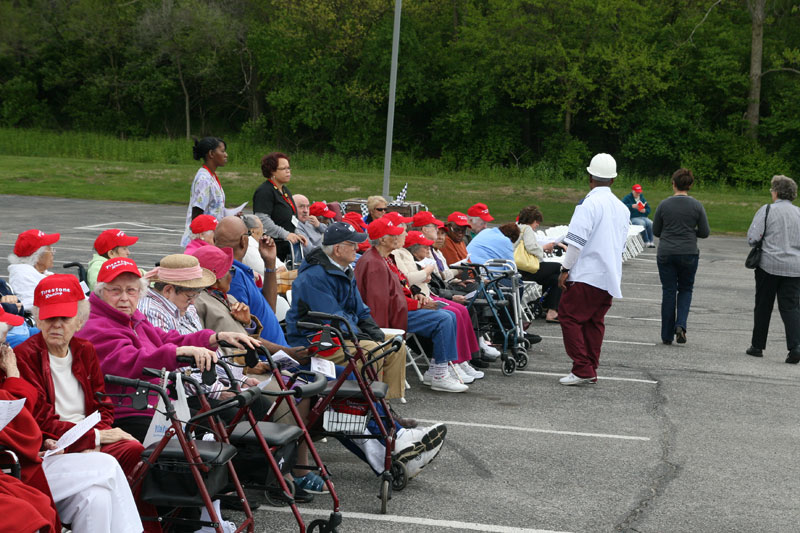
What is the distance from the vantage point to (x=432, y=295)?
9812 mm

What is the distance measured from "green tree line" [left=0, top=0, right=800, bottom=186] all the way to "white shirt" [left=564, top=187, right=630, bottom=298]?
3551 cm

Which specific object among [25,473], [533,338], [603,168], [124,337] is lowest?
[533,338]

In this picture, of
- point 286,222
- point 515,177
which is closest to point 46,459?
point 286,222

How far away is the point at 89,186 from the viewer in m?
32.4

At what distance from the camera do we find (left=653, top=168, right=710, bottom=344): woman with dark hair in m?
11.3

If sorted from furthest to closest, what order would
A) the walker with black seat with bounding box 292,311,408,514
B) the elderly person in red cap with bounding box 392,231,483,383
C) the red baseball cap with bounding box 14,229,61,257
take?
the elderly person in red cap with bounding box 392,231,483,383
the red baseball cap with bounding box 14,229,61,257
the walker with black seat with bounding box 292,311,408,514

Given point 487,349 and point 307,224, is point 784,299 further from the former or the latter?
point 307,224

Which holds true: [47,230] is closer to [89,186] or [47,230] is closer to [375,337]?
[89,186]

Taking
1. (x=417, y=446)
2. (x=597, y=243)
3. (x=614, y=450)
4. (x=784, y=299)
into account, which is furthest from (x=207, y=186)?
(x=784, y=299)

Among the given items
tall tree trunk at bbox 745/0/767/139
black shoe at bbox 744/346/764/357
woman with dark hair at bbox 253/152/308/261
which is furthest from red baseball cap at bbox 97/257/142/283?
tall tree trunk at bbox 745/0/767/139

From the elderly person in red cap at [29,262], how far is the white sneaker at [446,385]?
3719 mm

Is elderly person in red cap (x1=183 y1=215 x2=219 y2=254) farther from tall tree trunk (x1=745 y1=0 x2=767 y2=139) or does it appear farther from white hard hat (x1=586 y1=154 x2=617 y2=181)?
tall tree trunk (x1=745 y1=0 x2=767 y2=139)

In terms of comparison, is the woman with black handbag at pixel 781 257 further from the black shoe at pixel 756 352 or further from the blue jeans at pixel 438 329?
the blue jeans at pixel 438 329

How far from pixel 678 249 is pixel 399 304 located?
15.0ft
